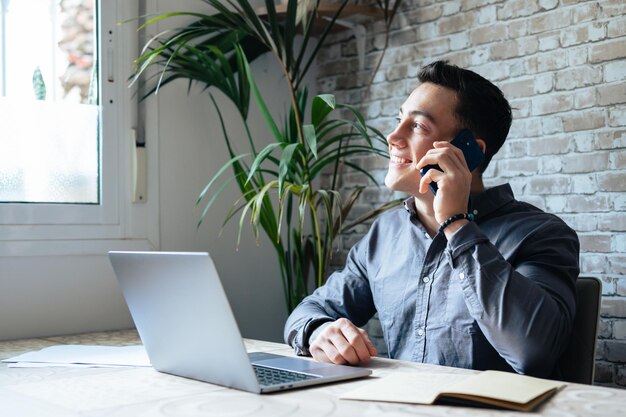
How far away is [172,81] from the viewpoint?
3.06 m

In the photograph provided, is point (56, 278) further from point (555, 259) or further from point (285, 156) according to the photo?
point (555, 259)

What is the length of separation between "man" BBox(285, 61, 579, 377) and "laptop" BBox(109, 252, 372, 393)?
23 centimetres

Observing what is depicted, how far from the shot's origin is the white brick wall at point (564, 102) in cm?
252

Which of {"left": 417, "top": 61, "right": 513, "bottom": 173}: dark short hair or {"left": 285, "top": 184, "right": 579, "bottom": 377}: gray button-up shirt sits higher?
{"left": 417, "top": 61, "right": 513, "bottom": 173}: dark short hair

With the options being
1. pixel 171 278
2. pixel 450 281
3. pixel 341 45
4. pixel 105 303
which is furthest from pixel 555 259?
pixel 341 45

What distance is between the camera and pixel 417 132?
2100 millimetres

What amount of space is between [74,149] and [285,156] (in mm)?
841

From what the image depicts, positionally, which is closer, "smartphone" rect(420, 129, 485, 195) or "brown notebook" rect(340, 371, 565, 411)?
"brown notebook" rect(340, 371, 565, 411)

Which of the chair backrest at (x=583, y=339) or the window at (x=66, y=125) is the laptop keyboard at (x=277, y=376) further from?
the window at (x=66, y=125)

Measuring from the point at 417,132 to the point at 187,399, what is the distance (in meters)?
1.09

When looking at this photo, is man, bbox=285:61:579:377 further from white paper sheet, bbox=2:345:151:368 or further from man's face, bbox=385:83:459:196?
white paper sheet, bbox=2:345:151:368

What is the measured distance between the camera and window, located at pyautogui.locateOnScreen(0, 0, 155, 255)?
2.63 m

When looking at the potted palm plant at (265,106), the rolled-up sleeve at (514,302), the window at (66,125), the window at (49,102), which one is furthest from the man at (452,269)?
the window at (49,102)

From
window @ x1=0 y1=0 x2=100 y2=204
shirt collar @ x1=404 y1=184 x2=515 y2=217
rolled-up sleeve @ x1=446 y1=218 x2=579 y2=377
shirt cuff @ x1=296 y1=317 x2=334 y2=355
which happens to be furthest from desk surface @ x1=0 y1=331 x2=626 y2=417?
window @ x1=0 y1=0 x2=100 y2=204
